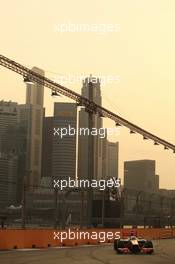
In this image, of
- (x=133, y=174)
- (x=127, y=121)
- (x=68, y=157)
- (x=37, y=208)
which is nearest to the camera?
(x=68, y=157)

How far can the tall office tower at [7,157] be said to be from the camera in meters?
35.6

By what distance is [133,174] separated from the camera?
61000 mm

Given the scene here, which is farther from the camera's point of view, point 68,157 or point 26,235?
point 26,235

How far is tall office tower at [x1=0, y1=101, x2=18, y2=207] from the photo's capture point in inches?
1402

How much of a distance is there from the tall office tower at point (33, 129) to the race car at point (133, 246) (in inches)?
239

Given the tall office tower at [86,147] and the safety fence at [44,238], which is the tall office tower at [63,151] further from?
the safety fence at [44,238]

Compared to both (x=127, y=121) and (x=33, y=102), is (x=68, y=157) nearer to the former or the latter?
(x=33, y=102)

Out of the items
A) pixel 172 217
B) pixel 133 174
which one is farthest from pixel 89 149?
pixel 172 217

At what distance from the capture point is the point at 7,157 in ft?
145

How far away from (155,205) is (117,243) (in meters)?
29.9
